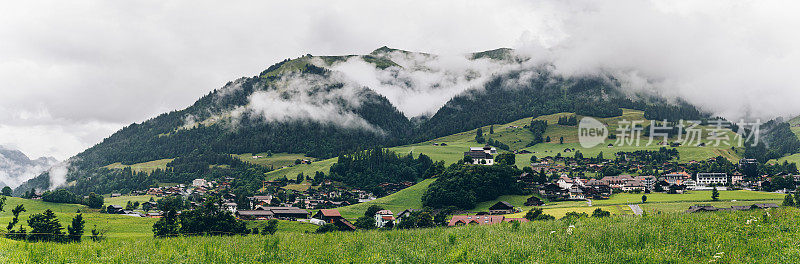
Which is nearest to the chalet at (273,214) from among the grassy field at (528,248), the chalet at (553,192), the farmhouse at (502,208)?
the farmhouse at (502,208)

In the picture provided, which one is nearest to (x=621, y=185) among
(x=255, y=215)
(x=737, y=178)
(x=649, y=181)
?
(x=649, y=181)

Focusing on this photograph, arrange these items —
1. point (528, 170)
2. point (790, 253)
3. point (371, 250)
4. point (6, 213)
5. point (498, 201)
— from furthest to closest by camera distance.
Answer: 1. point (528, 170)
2. point (6, 213)
3. point (498, 201)
4. point (371, 250)
5. point (790, 253)

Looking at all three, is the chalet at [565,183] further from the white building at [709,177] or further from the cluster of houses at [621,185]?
the white building at [709,177]

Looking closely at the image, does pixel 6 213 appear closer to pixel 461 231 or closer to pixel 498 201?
pixel 498 201

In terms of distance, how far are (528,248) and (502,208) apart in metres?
83.3

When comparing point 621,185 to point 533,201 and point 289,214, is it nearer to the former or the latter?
point 533,201

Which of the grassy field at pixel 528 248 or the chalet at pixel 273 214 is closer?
the grassy field at pixel 528 248

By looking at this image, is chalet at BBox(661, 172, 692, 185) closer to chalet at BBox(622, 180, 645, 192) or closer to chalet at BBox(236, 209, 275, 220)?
chalet at BBox(622, 180, 645, 192)

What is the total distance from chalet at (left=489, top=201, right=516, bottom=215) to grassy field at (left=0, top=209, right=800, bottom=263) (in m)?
76.2

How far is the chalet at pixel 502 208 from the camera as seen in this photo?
90.6 meters

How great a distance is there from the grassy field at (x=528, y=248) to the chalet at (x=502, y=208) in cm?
7616

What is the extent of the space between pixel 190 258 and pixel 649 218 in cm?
1372

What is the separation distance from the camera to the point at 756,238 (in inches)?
468

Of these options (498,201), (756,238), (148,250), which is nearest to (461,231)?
(756,238)
